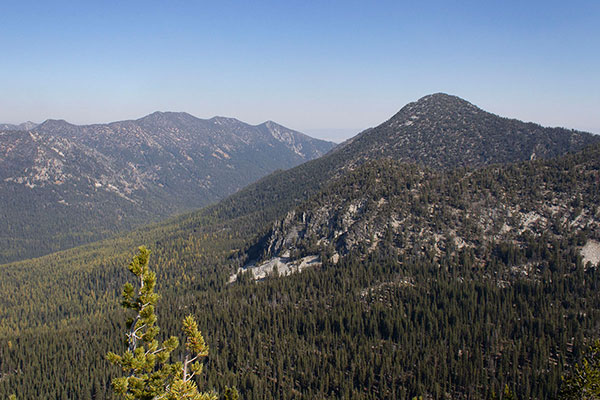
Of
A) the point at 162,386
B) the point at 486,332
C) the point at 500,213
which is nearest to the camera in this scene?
the point at 162,386

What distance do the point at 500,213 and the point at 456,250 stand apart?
2559cm

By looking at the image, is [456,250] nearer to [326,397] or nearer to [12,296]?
[326,397]

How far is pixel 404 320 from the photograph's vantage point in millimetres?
104125

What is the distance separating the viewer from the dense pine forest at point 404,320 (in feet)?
282

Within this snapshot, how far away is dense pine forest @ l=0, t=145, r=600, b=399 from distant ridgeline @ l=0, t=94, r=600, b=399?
0.48m

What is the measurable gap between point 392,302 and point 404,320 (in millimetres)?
10904

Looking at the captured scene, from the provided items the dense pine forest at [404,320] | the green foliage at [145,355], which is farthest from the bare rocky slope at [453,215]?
the green foliage at [145,355]

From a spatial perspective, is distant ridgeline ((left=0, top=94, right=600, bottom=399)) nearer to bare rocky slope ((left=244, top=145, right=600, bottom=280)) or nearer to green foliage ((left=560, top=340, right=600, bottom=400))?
bare rocky slope ((left=244, top=145, right=600, bottom=280))

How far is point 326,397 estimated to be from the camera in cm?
8481

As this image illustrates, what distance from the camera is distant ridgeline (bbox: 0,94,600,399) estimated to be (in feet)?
287

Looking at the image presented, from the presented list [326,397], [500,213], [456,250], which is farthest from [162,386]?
[500,213]

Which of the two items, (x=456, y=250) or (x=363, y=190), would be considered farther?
(x=363, y=190)

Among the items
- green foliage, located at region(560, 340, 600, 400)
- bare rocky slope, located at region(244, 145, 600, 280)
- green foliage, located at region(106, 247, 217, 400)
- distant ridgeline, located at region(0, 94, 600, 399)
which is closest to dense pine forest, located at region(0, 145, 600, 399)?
distant ridgeline, located at region(0, 94, 600, 399)

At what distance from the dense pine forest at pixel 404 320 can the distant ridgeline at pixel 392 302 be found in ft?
1.59
